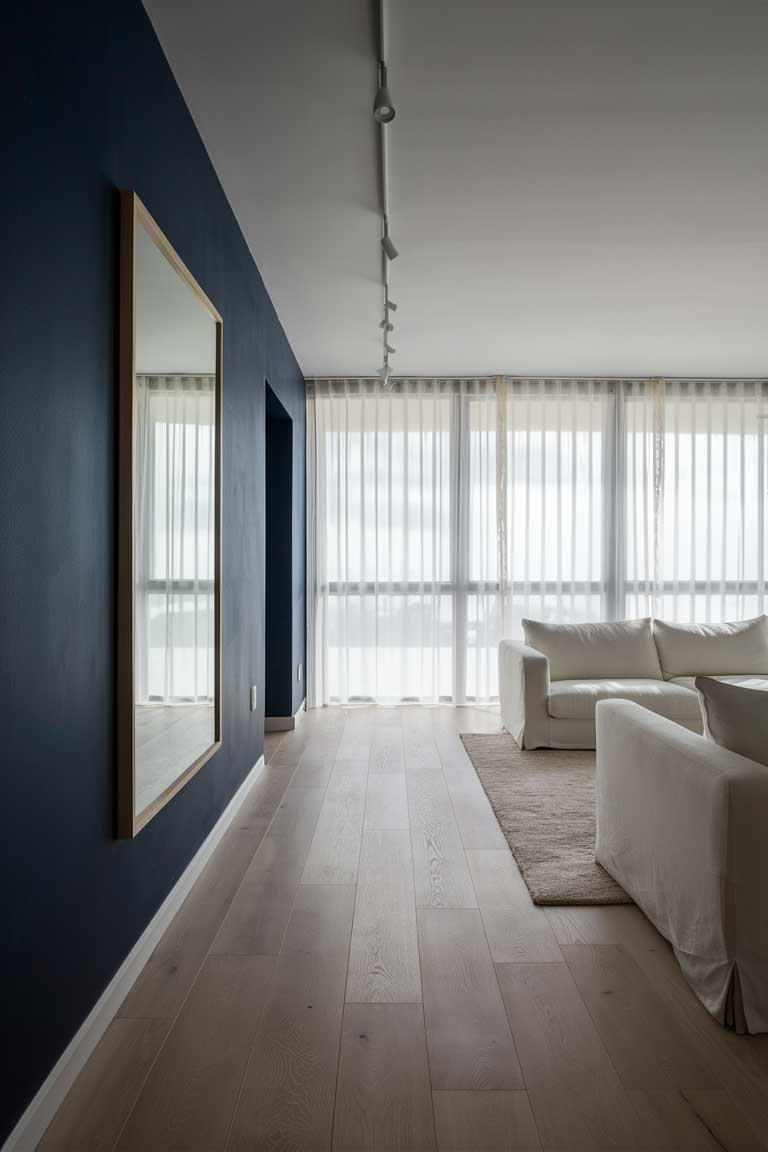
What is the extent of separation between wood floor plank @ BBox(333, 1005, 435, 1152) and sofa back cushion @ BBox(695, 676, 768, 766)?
108 centimetres

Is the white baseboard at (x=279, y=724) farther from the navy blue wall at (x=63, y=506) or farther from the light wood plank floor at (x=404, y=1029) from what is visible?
the navy blue wall at (x=63, y=506)

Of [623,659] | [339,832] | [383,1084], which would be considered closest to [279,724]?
[339,832]

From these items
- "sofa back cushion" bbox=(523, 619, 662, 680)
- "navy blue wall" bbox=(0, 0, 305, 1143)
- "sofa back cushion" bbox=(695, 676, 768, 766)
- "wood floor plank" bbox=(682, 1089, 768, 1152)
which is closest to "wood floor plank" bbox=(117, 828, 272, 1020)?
"navy blue wall" bbox=(0, 0, 305, 1143)

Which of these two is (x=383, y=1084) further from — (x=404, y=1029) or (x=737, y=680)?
(x=737, y=680)

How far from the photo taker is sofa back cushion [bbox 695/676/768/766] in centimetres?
200

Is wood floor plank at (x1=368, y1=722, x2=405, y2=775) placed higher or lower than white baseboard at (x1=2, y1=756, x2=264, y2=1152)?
lower

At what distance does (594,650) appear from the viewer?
17.5 feet

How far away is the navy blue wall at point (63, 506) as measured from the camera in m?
1.41

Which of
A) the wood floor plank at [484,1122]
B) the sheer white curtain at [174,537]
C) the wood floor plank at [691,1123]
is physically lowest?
the wood floor plank at [484,1122]

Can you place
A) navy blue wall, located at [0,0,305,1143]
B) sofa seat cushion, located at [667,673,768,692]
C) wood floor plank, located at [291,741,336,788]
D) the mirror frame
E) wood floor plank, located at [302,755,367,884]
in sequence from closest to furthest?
navy blue wall, located at [0,0,305,1143] → the mirror frame → wood floor plank, located at [302,755,367,884] → wood floor plank, located at [291,741,336,788] → sofa seat cushion, located at [667,673,768,692]

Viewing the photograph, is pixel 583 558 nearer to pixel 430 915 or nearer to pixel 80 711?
pixel 430 915

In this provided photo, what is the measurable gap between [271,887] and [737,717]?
65.8 inches

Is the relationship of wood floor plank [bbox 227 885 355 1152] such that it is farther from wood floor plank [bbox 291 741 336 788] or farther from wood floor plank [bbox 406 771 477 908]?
wood floor plank [bbox 291 741 336 788]

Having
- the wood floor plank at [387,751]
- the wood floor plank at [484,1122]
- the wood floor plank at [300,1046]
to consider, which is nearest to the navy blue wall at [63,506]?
the wood floor plank at [300,1046]
